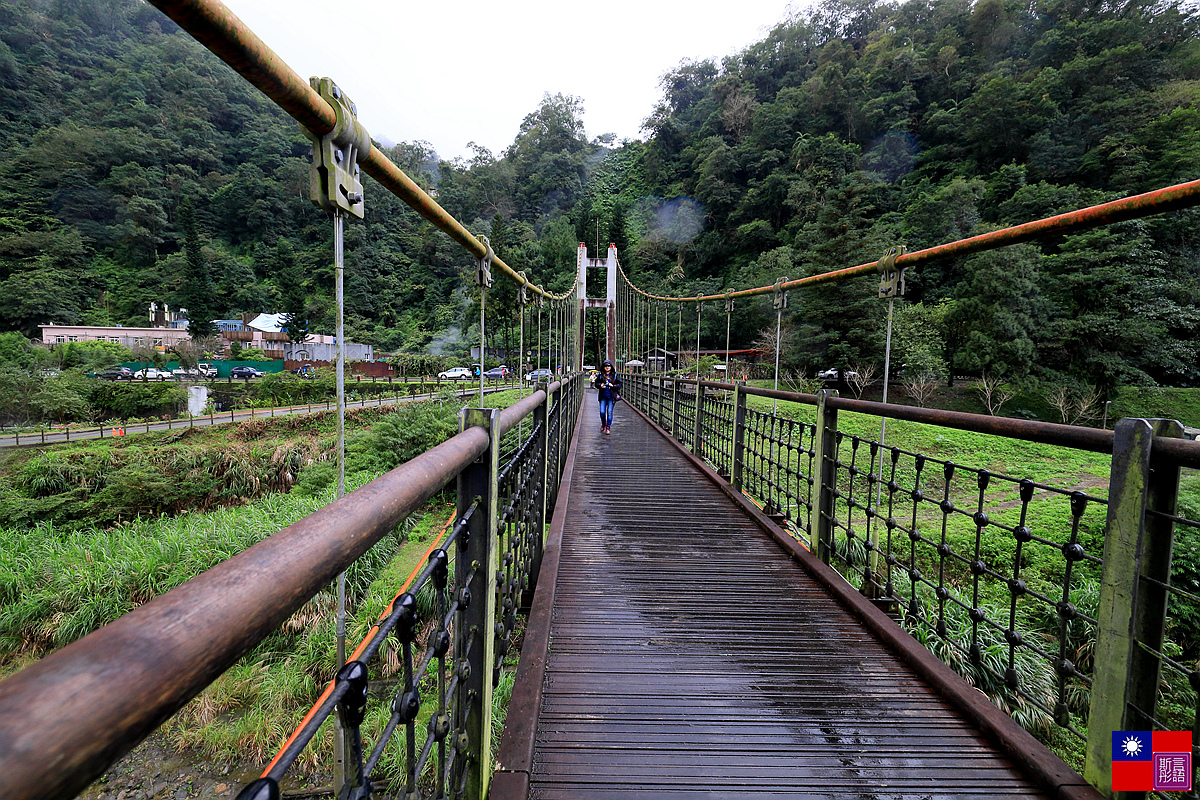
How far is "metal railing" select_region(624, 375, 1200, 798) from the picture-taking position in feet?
3.90

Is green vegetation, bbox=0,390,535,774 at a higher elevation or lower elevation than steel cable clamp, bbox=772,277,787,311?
lower

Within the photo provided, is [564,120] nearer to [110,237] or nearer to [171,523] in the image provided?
[110,237]

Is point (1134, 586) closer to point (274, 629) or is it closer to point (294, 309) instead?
point (274, 629)

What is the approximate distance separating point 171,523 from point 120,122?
172ft

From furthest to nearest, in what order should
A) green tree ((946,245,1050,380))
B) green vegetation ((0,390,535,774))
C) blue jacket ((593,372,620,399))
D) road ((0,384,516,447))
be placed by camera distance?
1. green tree ((946,245,1050,380))
2. road ((0,384,516,447))
3. blue jacket ((593,372,620,399))
4. green vegetation ((0,390,535,774))

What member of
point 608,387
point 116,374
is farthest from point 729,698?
point 116,374

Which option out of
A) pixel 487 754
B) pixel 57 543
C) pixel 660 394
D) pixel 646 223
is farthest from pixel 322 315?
pixel 487 754

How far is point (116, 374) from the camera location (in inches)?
873

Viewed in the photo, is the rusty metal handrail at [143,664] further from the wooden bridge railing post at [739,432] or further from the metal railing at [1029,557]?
the wooden bridge railing post at [739,432]

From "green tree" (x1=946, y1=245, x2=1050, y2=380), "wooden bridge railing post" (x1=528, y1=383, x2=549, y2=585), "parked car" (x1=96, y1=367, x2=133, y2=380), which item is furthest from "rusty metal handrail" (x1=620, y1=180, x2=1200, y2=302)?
"parked car" (x1=96, y1=367, x2=133, y2=380)

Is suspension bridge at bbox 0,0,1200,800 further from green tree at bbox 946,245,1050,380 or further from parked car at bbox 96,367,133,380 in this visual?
parked car at bbox 96,367,133,380

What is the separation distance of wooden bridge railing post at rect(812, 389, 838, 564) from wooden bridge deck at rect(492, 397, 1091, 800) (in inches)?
7.6

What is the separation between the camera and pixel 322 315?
33500mm

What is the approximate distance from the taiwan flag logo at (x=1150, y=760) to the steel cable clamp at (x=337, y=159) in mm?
2221
